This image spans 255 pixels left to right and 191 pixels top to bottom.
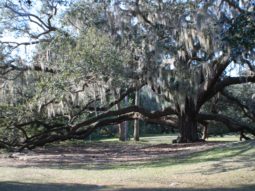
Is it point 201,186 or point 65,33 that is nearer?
point 201,186

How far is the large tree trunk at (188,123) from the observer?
Result: 76.7 feet

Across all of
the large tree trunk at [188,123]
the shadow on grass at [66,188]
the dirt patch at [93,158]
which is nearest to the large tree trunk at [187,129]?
the large tree trunk at [188,123]

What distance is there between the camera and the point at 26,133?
25844 millimetres

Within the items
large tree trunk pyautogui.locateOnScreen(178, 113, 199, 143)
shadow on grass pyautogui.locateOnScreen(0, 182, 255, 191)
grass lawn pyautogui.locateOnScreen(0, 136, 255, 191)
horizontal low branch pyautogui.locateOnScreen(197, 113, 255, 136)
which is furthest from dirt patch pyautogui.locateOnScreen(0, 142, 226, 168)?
shadow on grass pyautogui.locateOnScreen(0, 182, 255, 191)

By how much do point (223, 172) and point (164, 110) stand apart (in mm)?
12844

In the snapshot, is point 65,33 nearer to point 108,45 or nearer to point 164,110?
point 108,45

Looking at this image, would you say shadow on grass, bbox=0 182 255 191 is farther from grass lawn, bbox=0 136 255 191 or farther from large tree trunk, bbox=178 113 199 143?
large tree trunk, bbox=178 113 199 143

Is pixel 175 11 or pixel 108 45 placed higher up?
pixel 175 11

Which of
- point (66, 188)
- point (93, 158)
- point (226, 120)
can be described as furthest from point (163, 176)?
point (226, 120)

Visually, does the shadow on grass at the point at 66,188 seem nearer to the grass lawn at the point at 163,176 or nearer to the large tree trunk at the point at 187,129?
the grass lawn at the point at 163,176

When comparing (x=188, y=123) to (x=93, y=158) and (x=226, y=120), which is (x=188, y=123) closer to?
(x=226, y=120)

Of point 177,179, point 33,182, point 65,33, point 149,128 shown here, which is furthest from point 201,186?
point 149,128

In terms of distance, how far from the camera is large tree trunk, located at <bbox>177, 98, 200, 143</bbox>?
23.4 m

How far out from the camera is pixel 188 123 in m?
23.5
